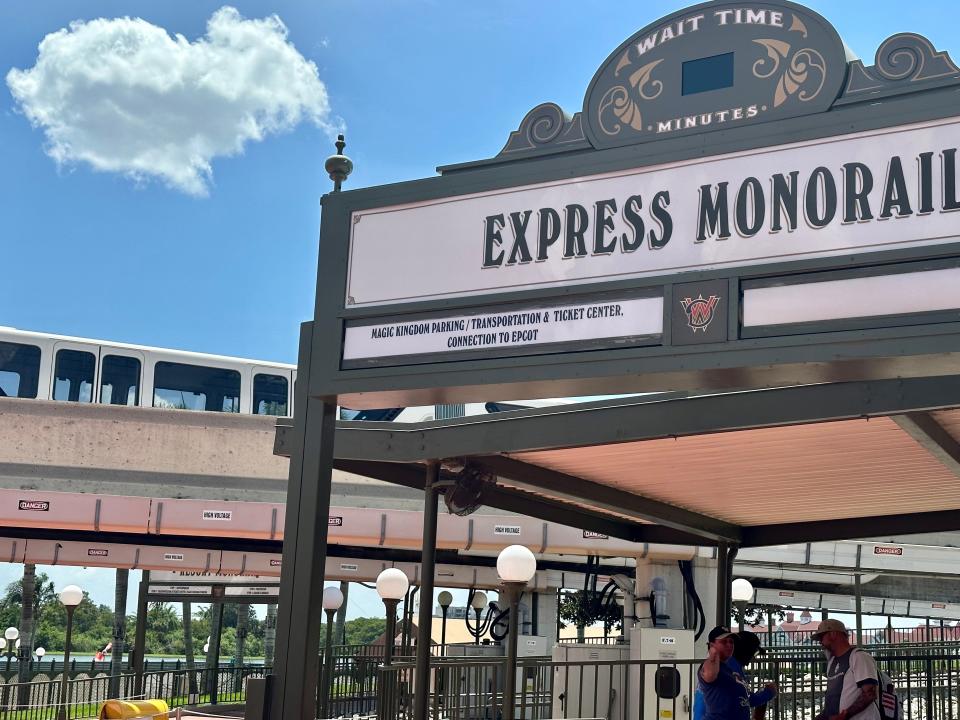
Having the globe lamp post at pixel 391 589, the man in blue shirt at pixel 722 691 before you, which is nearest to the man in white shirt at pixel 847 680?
the man in blue shirt at pixel 722 691

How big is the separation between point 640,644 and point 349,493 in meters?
11.1

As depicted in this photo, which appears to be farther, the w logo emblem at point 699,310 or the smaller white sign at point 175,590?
the smaller white sign at point 175,590

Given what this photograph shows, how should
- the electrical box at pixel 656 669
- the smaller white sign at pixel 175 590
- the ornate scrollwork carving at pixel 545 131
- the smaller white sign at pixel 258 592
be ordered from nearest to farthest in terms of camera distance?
the ornate scrollwork carving at pixel 545 131, the electrical box at pixel 656 669, the smaller white sign at pixel 175 590, the smaller white sign at pixel 258 592

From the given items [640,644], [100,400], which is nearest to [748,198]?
[640,644]

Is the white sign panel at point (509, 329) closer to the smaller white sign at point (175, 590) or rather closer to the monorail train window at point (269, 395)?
the monorail train window at point (269, 395)

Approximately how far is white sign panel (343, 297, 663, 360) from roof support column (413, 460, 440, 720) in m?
3.57

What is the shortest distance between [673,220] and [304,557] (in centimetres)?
264

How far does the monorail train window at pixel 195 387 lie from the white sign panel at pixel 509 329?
20.6 m

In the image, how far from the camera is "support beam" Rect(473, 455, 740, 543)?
10.3 metres

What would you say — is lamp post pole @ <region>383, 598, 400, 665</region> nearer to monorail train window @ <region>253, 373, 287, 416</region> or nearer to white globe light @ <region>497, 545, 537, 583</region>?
white globe light @ <region>497, 545, 537, 583</region>

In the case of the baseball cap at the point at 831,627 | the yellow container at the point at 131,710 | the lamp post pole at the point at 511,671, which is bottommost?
the yellow container at the point at 131,710

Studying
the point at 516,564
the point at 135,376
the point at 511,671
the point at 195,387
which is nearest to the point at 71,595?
the point at 135,376

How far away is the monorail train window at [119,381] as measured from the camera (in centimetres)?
2589

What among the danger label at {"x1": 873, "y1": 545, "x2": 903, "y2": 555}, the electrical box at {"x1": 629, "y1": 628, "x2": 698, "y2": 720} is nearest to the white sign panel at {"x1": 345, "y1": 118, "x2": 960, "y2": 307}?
the electrical box at {"x1": 629, "y1": 628, "x2": 698, "y2": 720}
